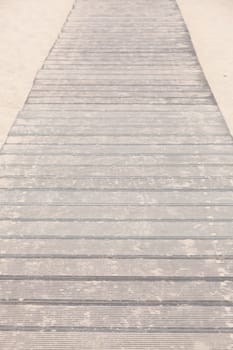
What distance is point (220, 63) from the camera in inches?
341

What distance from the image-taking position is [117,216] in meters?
4.15

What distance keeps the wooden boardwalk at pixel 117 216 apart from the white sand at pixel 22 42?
0.27m

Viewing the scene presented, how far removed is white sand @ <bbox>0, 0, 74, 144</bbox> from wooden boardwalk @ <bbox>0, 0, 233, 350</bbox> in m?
0.27

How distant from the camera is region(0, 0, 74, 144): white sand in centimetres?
689

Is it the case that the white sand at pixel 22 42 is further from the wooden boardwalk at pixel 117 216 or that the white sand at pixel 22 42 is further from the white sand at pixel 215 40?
the white sand at pixel 215 40

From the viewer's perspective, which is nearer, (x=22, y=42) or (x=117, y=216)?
(x=117, y=216)

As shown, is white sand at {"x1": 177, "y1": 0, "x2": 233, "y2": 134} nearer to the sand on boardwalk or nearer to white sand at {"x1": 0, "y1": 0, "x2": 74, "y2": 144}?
the sand on boardwalk

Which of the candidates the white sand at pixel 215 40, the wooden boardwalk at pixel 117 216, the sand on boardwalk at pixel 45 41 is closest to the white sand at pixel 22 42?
the sand on boardwalk at pixel 45 41

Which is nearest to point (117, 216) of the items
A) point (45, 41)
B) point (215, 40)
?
point (45, 41)

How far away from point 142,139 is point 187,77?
248 centimetres

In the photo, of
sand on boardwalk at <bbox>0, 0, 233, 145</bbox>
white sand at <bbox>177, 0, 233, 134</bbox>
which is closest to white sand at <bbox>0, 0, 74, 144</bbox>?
sand on boardwalk at <bbox>0, 0, 233, 145</bbox>

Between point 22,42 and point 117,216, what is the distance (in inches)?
268

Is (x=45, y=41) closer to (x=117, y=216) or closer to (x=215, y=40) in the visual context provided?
(x=215, y=40)

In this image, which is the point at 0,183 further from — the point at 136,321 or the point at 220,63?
the point at 220,63
